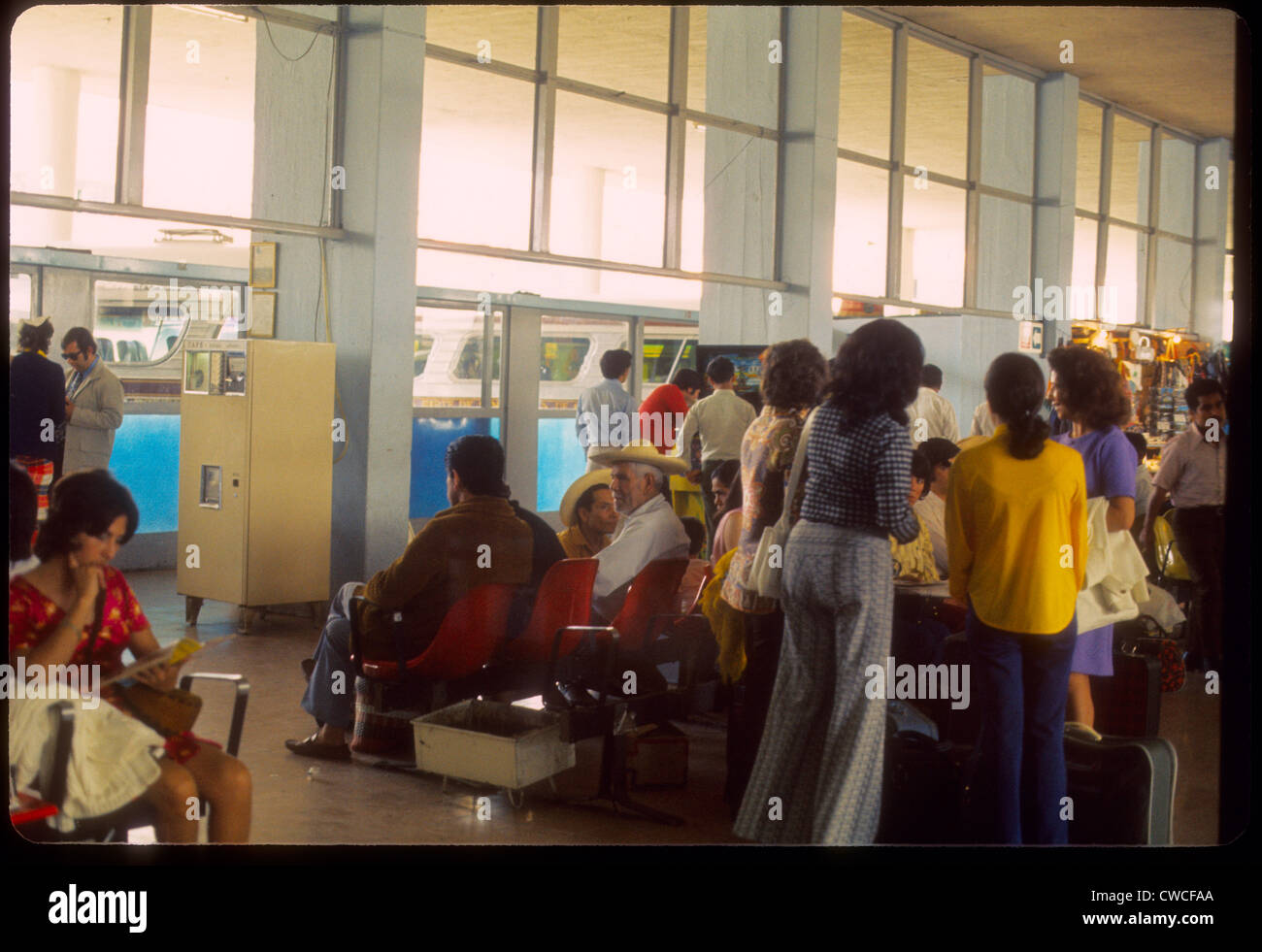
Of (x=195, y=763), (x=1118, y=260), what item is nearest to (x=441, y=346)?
(x=1118, y=260)

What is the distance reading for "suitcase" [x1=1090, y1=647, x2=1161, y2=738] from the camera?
4.11 m

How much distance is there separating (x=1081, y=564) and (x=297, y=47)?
5.12 meters

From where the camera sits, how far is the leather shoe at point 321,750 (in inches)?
174

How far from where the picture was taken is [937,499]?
505 cm

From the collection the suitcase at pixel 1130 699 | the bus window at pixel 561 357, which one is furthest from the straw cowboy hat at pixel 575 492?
the bus window at pixel 561 357

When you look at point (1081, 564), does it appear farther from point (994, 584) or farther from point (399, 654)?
point (399, 654)

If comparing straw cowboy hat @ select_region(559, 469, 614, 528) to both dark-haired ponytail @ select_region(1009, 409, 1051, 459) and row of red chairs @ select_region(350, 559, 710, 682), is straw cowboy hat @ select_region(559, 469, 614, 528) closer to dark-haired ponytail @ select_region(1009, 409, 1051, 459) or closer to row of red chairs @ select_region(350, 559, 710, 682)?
row of red chairs @ select_region(350, 559, 710, 682)

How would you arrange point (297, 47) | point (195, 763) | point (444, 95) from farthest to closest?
point (444, 95), point (297, 47), point (195, 763)

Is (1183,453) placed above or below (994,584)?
above

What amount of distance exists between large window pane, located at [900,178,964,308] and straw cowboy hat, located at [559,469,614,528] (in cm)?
538

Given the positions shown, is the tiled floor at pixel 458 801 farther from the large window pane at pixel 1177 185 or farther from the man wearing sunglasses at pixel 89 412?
the large window pane at pixel 1177 185

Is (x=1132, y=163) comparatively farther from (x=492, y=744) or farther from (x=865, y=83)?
(x=492, y=744)

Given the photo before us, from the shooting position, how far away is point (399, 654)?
13.5 ft

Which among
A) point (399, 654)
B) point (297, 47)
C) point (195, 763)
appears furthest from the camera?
point (297, 47)
